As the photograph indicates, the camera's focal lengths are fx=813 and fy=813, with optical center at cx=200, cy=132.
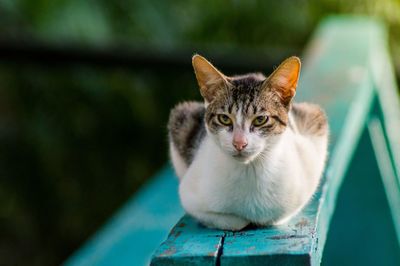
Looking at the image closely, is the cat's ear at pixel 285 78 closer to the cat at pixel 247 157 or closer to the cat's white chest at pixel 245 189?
the cat at pixel 247 157

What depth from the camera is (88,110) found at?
606cm

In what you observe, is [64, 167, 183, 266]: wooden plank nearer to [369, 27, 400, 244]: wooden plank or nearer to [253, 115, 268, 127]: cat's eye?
[369, 27, 400, 244]: wooden plank

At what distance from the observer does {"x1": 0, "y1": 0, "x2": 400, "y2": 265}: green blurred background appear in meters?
5.89

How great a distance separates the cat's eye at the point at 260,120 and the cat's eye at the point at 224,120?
5cm

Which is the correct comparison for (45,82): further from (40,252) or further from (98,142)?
(40,252)

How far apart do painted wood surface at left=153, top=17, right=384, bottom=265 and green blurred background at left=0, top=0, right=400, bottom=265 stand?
1534mm

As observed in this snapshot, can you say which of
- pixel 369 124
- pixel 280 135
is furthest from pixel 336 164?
pixel 369 124

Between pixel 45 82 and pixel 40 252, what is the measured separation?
124 cm

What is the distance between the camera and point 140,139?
608 cm

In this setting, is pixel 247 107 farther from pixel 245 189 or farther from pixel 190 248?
pixel 190 248

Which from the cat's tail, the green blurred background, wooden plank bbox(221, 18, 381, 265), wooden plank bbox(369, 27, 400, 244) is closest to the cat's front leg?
wooden plank bbox(221, 18, 381, 265)

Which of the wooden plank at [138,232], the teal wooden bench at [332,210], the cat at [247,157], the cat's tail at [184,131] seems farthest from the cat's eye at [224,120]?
the wooden plank at [138,232]

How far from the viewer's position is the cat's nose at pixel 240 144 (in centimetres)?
165

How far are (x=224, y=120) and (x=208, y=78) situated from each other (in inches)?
4.6
